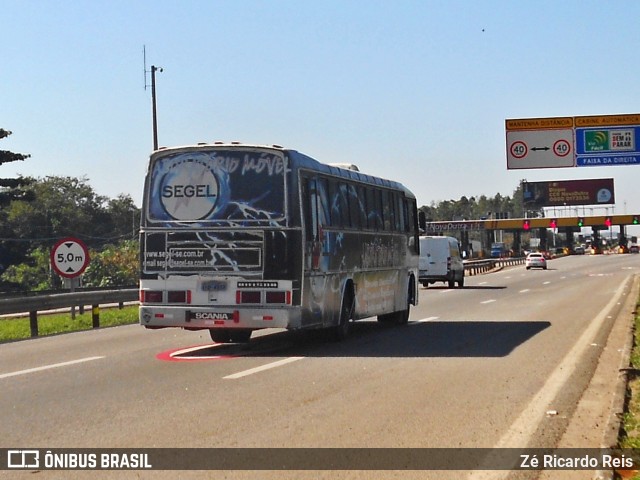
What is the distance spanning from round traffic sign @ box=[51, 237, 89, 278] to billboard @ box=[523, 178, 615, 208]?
9957 centimetres

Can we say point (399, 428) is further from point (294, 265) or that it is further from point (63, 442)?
point (294, 265)

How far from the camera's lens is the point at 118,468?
738 cm

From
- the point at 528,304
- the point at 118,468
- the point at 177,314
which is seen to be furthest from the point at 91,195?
the point at 118,468

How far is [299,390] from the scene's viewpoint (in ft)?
37.4

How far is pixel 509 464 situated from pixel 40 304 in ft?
52.3

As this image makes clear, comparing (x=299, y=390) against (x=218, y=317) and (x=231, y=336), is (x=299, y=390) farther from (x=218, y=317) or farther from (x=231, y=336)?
(x=231, y=336)

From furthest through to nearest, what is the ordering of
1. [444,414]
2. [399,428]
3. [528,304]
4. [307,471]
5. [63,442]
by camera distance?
[528,304] → [444,414] → [399,428] → [63,442] → [307,471]

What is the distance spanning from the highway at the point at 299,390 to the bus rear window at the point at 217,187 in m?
2.07

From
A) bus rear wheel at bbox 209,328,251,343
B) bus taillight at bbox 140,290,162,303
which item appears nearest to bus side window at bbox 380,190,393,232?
bus rear wheel at bbox 209,328,251,343

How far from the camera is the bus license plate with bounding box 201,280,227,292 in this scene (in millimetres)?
15469

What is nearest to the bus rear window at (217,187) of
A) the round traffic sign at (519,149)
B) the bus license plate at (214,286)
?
the bus license plate at (214,286)

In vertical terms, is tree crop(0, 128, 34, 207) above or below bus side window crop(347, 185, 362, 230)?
above

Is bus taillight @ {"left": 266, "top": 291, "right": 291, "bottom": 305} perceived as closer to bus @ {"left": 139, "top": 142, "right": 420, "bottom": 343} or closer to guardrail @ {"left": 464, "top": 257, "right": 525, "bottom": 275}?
bus @ {"left": 139, "top": 142, "right": 420, "bottom": 343}

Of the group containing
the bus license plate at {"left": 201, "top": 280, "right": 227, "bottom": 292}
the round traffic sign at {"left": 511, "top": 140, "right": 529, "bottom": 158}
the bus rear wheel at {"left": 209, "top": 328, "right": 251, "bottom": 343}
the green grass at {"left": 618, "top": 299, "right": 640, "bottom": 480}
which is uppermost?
the round traffic sign at {"left": 511, "top": 140, "right": 529, "bottom": 158}
